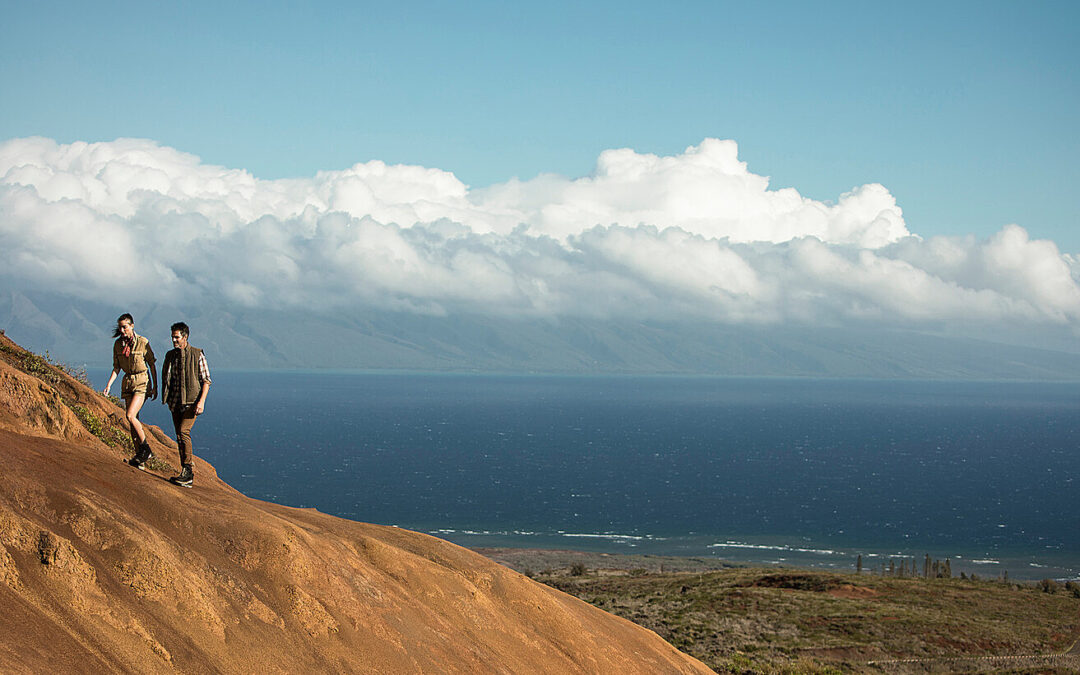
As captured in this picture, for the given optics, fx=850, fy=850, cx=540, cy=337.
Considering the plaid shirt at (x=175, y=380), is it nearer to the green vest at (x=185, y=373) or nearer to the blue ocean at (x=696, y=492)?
the green vest at (x=185, y=373)

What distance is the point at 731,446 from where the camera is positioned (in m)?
178

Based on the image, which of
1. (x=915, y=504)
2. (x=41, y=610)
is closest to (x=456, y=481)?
(x=915, y=504)

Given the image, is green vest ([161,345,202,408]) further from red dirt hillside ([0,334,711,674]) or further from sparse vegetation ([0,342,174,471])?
sparse vegetation ([0,342,174,471])

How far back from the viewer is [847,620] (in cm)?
3984

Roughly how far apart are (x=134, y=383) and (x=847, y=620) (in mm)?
35402

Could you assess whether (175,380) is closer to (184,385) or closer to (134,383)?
(184,385)

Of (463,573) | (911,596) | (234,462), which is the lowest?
(234,462)

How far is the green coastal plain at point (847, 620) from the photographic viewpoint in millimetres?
33438

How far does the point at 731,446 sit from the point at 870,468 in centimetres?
3370

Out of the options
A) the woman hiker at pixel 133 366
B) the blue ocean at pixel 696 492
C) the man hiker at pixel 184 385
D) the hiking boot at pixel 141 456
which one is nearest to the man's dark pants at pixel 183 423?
the man hiker at pixel 184 385

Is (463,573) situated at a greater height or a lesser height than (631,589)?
greater

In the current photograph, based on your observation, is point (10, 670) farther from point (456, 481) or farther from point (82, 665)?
point (456, 481)

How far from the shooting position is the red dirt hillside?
962 centimetres

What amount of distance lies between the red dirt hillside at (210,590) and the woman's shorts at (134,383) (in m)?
1.28
